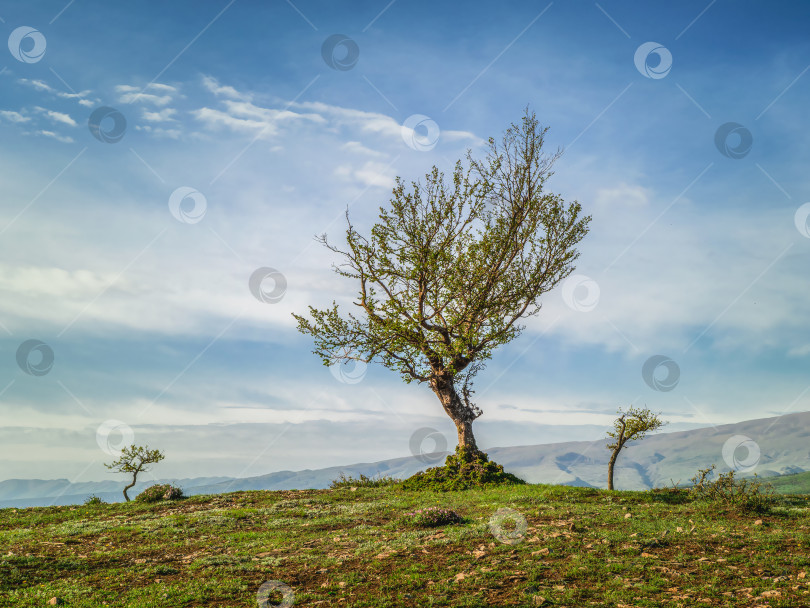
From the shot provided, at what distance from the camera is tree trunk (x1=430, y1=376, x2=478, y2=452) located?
3303 centimetres

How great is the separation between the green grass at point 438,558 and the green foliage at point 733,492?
57 cm

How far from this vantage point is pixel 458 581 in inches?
456

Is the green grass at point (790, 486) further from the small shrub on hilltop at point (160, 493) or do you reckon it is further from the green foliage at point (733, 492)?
the small shrub on hilltop at point (160, 493)

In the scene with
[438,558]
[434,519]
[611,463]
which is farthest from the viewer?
[611,463]

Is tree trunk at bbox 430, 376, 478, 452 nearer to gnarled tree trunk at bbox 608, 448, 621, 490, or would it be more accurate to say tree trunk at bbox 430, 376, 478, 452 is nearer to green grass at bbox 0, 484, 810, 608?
gnarled tree trunk at bbox 608, 448, 621, 490

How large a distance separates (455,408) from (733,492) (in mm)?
15964

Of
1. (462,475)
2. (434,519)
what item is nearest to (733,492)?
(434,519)

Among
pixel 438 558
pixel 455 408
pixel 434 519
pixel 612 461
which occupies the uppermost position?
pixel 455 408

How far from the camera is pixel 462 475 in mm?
30625

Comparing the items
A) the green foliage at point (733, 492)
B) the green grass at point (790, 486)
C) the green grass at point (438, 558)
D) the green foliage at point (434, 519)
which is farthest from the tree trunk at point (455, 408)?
the green grass at point (790, 486)

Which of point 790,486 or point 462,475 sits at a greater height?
point 462,475

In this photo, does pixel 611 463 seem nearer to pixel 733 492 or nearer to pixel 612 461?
pixel 612 461

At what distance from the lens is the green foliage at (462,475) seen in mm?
29844

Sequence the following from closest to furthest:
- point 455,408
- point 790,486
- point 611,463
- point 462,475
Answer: point 611,463
point 462,475
point 455,408
point 790,486
